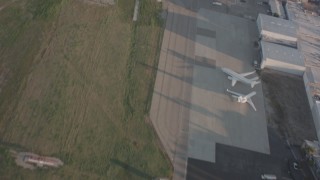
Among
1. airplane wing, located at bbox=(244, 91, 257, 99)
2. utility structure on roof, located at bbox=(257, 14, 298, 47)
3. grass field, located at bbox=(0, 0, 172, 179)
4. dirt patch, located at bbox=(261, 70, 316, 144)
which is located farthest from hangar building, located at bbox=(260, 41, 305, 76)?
grass field, located at bbox=(0, 0, 172, 179)

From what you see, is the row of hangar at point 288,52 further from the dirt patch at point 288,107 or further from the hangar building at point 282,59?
the dirt patch at point 288,107

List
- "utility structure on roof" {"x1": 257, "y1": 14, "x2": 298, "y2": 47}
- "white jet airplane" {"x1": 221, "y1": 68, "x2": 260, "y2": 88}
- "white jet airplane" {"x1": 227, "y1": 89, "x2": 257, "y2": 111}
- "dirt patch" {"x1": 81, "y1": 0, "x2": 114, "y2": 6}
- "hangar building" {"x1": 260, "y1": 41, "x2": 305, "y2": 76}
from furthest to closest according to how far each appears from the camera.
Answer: "dirt patch" {"x1": 81, "y1": 0, "x2": 114, "y2": 6} < "utility structure on roof" {"x1": 257, "y1": 14, "x2": 298, "y2": 47} < "hangar building" {"x1": 260, "y1": 41, "x2": 305, "y2": 76} < "white jet airplane" {"x1": 221, "y1": 68, "x2": 260, "y2": 88} < "white jet airplane" {"x1": 227, "y1": 89, "x2": 257, "y2": 111}

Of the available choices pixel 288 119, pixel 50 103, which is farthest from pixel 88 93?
pixel 288 119

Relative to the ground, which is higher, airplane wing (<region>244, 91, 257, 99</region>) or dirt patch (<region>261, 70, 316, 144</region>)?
airplane wing (<region>244, 91, 257, 99</region>)

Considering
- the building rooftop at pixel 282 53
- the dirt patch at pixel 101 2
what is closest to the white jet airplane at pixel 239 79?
the building rooftop at pixel 282 53

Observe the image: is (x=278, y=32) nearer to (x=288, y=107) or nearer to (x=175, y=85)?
(x=288, y=107)

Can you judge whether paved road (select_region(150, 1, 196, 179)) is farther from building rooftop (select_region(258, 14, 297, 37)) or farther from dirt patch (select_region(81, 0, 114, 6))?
building rooftop (select_region(258, 14, 297, 37))

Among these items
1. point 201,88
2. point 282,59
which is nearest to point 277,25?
point 282,59
